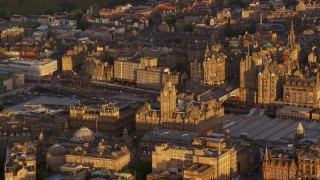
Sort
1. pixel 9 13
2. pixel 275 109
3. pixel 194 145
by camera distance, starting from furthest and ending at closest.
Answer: pixel 9 13 < pixel 275 109 < pixel 194 145

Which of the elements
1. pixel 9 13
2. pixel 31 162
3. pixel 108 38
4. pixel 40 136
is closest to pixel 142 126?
pixel 40 136

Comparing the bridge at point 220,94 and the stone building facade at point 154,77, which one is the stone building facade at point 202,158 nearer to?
the bridge at point 220,94

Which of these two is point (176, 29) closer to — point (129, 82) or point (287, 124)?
point (129, 82)

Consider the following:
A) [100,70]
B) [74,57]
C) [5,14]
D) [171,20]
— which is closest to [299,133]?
[100,70]

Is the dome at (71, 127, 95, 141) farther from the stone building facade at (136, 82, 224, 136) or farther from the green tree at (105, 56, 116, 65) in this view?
the green tree at (105, 56, 116, 65)

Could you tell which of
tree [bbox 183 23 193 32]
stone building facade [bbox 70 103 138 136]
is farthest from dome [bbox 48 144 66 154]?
tree [bbox 183 23 193 32]

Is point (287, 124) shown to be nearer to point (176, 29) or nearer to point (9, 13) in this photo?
point (176, 29)

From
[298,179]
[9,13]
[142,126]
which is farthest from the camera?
[9,13]

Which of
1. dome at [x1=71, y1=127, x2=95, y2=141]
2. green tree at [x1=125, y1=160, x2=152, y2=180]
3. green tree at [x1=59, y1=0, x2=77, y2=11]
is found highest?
green tree at [x1=59, y1=0, x2=77, y2=11]

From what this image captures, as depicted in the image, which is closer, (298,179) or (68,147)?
(298,179)
